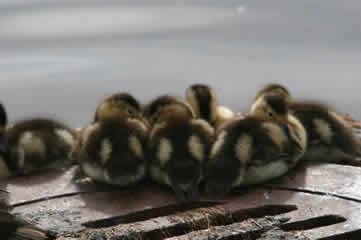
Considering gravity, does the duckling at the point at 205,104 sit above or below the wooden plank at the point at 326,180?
above

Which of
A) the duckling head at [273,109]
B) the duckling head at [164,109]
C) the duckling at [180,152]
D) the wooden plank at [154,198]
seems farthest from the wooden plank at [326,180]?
the duckling head at [164,109]

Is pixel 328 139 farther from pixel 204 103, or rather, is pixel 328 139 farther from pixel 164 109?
pixel 164 109

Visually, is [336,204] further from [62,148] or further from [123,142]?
[62,148]

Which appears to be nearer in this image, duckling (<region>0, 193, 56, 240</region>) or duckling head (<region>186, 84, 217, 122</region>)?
duckling (<region>0, 193, 56, 240</region>)

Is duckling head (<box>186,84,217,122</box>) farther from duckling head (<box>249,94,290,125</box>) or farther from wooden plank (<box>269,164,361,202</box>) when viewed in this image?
wooden plank (<box>269,164,361,202</box>)

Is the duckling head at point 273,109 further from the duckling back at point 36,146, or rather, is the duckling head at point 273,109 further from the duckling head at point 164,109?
the duckling back at point 36,146

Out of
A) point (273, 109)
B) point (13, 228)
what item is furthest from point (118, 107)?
point (13, 228)

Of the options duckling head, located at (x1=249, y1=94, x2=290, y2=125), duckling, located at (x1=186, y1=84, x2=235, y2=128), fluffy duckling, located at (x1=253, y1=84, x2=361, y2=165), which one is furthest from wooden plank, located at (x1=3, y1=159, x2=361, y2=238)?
duckling, located at (x1=186, y1=84, x2=235, y2=128)
